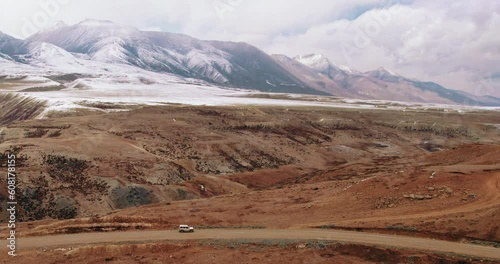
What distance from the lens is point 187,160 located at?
83.8 m

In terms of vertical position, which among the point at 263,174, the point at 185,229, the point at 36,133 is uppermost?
the point at 36,133

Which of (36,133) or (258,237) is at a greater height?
(36,133)

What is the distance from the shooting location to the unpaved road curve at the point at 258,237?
32.1 meters

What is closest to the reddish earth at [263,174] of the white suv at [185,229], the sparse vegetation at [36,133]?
the sparse vegetation at [36,133]

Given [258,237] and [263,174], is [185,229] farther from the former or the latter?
[263,174]

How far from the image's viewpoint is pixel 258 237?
36.3 metres

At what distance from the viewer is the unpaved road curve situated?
32094mm

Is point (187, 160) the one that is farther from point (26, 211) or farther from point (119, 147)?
point (26, 211)

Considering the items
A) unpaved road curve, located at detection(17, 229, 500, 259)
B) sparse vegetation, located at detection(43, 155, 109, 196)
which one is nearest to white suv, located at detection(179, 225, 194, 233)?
unpaved road curve, located at detection(17, 229, 500, 259)

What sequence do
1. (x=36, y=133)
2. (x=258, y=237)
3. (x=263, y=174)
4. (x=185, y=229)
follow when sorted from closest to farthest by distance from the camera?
(x=258, y=237) → (x=185, y=229) → (x=263, y=174) → (x=36, y=133)

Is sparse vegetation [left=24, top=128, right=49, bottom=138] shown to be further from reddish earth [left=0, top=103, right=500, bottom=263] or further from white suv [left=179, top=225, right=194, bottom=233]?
white suv [left=179, top=225, right=194, bottom=233]

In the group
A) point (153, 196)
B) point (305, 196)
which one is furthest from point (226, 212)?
point (153, 196)

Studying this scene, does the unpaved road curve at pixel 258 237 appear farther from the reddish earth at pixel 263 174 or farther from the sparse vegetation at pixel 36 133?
the sparse vegetation at pixel 36 133

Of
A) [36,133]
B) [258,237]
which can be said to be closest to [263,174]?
[36,133]
